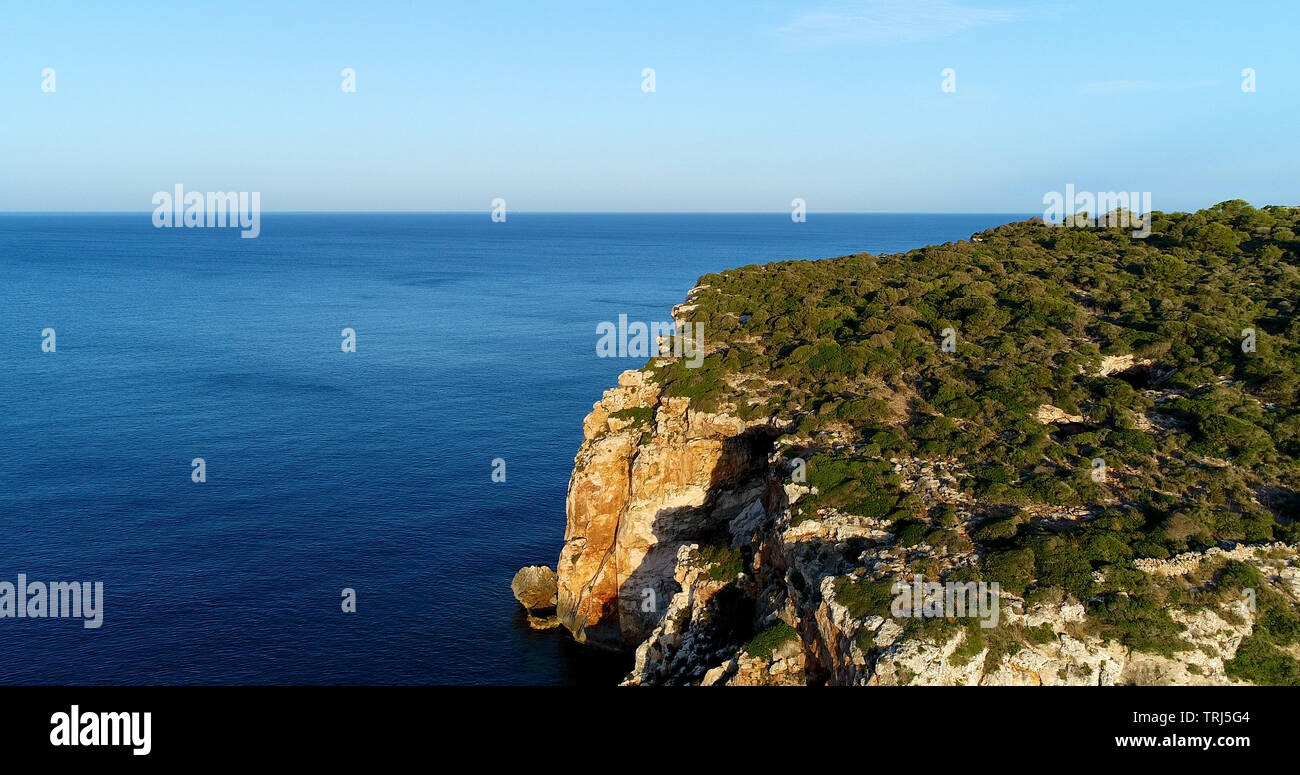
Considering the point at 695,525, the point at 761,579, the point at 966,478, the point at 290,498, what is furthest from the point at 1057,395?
the point at 290,498

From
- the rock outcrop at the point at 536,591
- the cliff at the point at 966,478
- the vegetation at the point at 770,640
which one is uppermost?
the cliff at the point at 966,478

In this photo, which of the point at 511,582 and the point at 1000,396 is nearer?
the point at 1000,396

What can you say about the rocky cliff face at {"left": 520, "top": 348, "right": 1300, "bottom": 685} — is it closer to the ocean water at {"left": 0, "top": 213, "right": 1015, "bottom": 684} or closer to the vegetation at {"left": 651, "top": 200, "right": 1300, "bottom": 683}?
the vegetation at {"left": 651, "top": 200, "right": 1300, "bottom": 683}

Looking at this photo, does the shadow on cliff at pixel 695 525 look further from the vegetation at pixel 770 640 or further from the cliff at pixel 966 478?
the vegetation at pixel 770 640

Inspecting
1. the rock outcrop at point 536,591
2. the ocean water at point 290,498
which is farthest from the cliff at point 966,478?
the ocean water at point 290,498

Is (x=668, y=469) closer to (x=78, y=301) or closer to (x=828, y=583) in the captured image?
(x=828, y=583)

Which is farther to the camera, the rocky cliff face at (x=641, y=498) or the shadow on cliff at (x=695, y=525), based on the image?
the rocky cliff face at (x=641, y=498)

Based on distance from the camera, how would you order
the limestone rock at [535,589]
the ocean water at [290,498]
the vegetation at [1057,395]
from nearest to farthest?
the vegetation at [1057,395]
the ocean water at [290,498]
the limestone rock at [535,589]

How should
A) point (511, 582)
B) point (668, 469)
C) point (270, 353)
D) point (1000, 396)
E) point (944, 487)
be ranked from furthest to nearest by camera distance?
point (270, 353)
point (511, 582)
point (668, 469)
point (1000, 396)
point (944, 487)

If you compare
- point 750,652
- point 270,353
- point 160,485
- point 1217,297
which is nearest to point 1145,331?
point 1217,297
